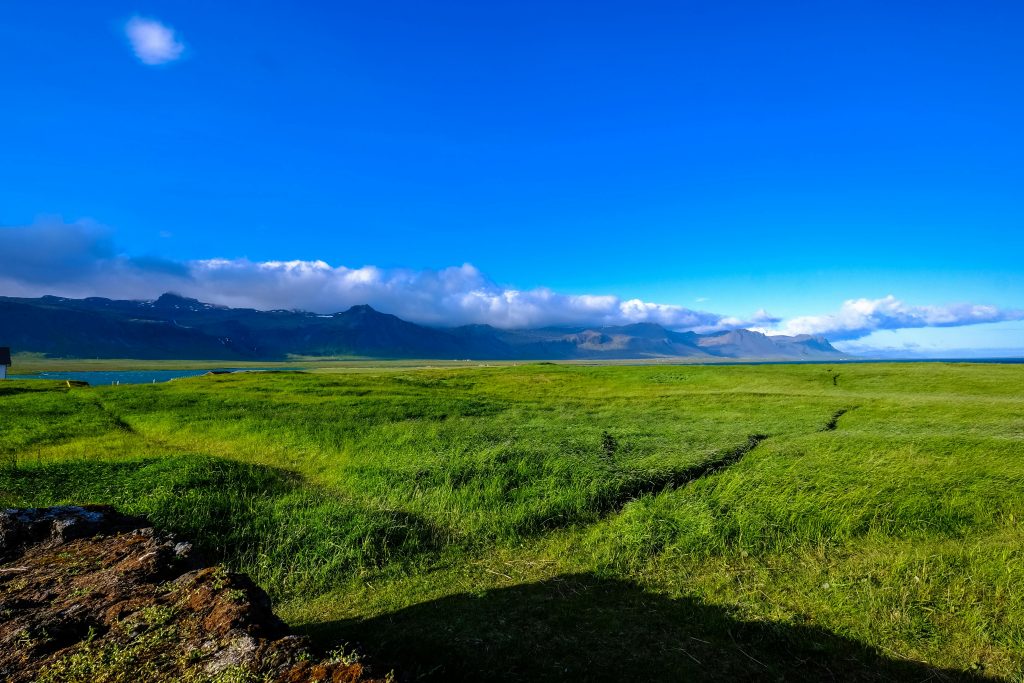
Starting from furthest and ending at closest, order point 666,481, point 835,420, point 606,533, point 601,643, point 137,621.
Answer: point 835,420 → point 666,481 → point 606,533 → point 601,643 → point 137,621

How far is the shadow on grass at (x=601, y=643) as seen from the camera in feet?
24.1

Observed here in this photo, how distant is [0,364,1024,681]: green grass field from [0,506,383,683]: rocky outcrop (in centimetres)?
126

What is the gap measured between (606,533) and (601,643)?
14.4 ft

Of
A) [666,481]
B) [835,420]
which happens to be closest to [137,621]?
[666,481]

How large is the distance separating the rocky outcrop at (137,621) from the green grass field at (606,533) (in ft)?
4.13

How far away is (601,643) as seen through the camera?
806cm

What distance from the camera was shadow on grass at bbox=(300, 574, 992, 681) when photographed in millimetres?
7336

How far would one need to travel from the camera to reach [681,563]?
36.3 ft

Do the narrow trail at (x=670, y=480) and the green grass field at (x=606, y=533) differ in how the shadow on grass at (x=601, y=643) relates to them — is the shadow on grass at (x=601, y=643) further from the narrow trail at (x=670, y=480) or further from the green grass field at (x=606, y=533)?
the narrow trail at (x=670, y=480)

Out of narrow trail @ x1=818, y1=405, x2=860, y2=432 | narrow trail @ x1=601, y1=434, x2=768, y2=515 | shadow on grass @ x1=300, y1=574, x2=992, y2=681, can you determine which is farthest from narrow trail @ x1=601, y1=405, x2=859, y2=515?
narrow trail @ x1=818, y1=405, x2=860, y2=432

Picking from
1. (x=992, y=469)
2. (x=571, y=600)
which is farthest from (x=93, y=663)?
(x=992, y=469)

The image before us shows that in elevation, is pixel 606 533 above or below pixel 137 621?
below

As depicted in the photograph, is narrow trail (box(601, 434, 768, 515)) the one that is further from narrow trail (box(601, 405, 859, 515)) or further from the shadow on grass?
the shadow on grass

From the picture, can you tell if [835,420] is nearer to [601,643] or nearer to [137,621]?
[601,643]
